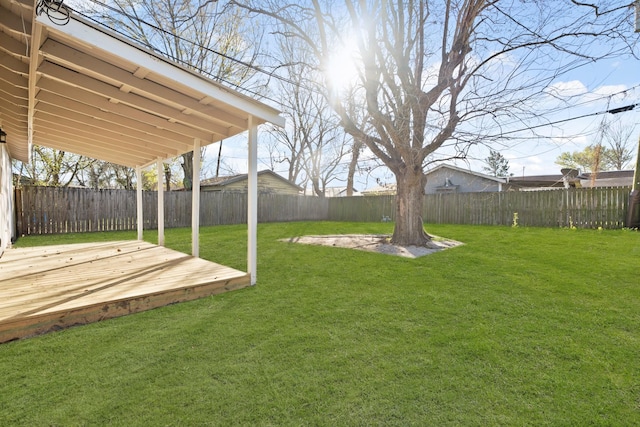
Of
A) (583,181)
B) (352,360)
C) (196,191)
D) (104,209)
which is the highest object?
(583,181)

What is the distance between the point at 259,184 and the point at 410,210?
12.0m

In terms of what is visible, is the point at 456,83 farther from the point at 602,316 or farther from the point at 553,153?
the point at 602,316

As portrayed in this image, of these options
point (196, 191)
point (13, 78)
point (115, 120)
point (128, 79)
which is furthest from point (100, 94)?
point (196, 191)

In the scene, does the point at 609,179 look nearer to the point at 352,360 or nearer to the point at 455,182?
the point at 455,182

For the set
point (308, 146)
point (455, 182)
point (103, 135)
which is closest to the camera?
point (103, 135)

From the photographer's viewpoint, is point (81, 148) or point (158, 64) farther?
point (81, 148)

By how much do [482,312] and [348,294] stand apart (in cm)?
136

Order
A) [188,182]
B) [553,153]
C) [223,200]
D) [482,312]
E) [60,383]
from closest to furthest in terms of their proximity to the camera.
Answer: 1. [60,383]
2. [482,312]
3. [553,153]
4. [223,200]
5. [188,182]

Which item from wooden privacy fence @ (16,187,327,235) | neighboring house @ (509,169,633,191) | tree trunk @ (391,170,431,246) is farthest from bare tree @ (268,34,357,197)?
tree trunk @ (391,170,431,246)

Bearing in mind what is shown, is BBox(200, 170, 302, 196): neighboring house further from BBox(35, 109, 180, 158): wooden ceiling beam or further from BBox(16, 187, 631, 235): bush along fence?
BBox(35, 109, 180, 158): wooden ceiling beam

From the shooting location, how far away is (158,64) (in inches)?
107

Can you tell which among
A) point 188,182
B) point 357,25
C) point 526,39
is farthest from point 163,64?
point 188,182

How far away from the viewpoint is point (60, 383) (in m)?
1.72

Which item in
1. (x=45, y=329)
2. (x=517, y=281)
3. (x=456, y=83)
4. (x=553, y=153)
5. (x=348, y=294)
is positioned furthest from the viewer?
(x=456, y=83)
